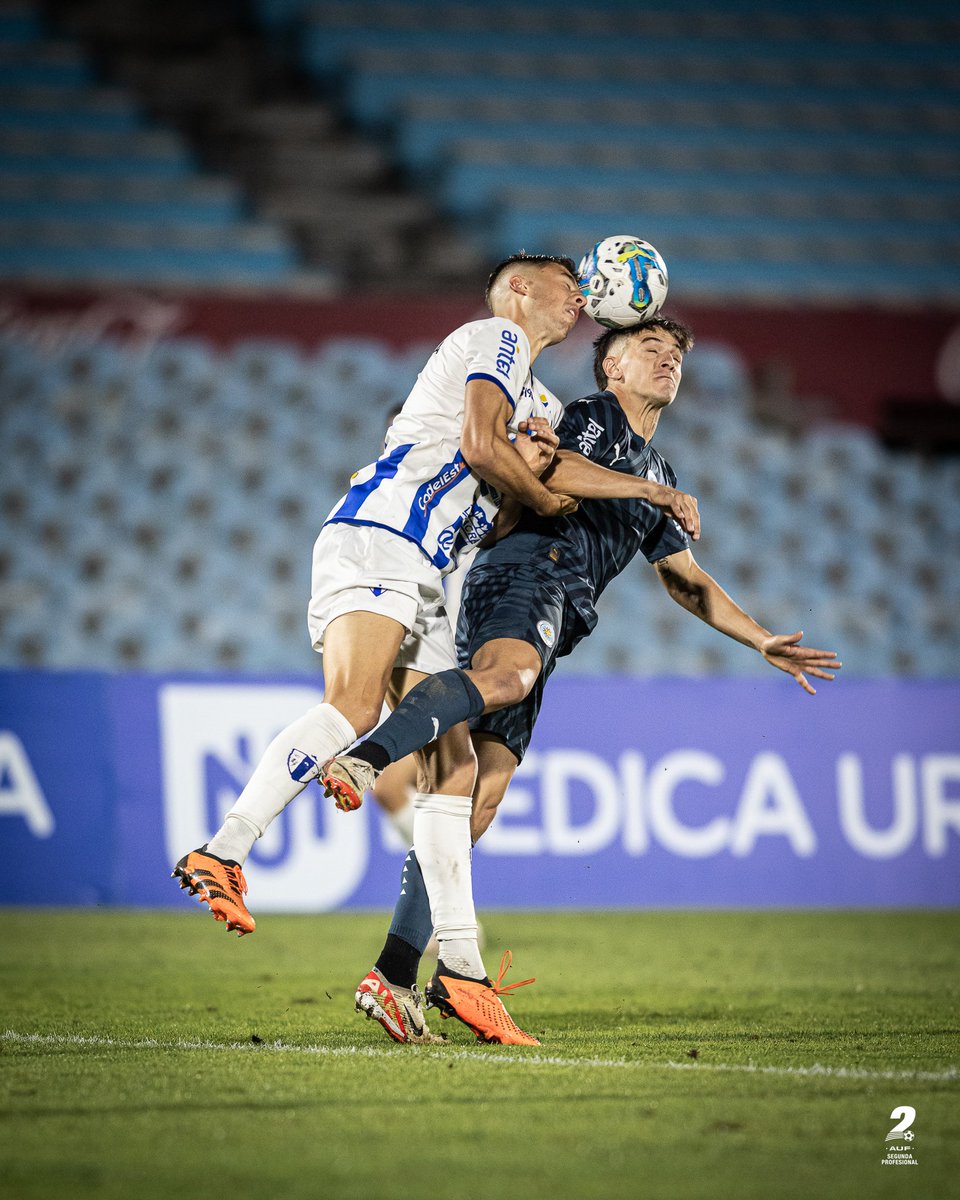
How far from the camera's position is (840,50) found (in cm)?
1639

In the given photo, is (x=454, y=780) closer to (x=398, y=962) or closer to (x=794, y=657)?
(x=398, y=962)

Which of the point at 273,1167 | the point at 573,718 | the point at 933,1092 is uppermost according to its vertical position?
the point at 273,1167

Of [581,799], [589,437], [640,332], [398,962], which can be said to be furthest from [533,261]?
[581,799]

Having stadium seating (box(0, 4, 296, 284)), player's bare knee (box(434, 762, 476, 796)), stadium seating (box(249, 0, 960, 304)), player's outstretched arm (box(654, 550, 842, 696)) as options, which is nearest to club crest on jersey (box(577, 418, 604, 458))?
player's outstretched arm (box(654, 550, 842, 696))

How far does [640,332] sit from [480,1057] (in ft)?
8.03

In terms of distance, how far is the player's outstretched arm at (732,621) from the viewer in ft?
17.1

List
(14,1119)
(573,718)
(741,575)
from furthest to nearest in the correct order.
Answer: (741,575)
(573,718)
(14,1119)

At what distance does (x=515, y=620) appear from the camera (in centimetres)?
480

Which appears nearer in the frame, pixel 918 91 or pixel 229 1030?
pixel 229 1030

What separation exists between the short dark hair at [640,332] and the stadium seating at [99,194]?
312 inches

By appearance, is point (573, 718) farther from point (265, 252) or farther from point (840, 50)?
point (840, 50)

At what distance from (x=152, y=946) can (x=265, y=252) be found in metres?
7.90

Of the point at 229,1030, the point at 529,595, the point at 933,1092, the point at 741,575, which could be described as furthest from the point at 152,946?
the point at 741,575
